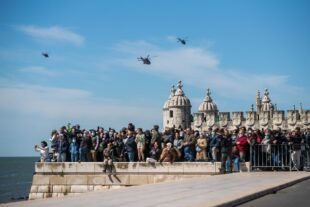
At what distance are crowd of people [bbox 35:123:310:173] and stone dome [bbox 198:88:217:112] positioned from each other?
48244 millimetres

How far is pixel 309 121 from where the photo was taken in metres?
49.6

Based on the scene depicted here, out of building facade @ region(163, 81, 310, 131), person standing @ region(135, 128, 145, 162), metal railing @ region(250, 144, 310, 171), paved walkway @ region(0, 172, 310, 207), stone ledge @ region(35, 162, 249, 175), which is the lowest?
paved walkway @ region(0, 172, 310, 207)

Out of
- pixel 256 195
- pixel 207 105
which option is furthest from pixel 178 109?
pixel 256 195

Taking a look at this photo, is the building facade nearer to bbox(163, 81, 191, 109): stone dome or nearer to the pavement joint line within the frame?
bbox(163, 81, 191, 109): stone dome

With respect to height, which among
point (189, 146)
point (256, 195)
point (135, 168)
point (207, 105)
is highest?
point (207, 105)

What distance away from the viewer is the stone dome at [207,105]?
6969 cm

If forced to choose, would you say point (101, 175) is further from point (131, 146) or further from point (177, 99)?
point (177, 99)

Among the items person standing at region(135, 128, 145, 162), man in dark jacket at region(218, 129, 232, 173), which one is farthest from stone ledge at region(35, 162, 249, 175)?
person standing at region(135, 128, 145, 162)

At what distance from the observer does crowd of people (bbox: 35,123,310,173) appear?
1931 centimetres

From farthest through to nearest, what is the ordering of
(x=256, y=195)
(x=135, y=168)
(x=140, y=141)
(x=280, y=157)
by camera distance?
(x=140, y=141) → (x=135, y=168) → (x=280, y=157) → (x=256, y=195)

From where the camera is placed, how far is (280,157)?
19.3m

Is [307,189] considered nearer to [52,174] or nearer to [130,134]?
[130,134]

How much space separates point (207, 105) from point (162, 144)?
50339 mm

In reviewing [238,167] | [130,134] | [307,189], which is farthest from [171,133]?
[307,189]
